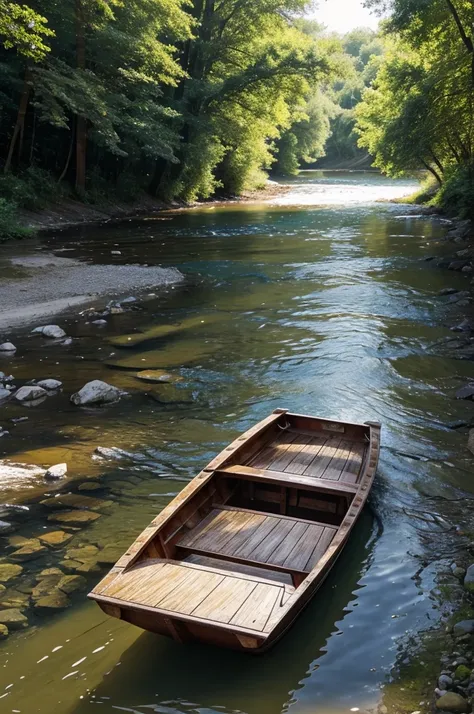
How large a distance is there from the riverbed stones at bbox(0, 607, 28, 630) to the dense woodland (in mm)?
12793

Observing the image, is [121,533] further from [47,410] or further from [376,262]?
[376,262]

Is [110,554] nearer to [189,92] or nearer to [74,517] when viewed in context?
[74,517]

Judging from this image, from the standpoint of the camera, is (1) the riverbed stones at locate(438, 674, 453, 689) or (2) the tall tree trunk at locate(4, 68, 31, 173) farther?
(2) the tall tree trunk at locate(4, 68, 31, 173)

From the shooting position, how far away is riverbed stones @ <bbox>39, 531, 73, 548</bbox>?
16.2ft

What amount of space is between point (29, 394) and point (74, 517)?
3.36m

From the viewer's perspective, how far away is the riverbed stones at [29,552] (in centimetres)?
476

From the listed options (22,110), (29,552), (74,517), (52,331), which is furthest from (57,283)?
(22,110)

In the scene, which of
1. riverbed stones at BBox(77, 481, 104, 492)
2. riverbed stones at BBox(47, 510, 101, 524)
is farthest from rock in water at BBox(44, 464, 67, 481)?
riverbed stones at BBox(47, 510, 101, 524)

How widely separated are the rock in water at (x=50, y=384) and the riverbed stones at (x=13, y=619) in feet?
15.6

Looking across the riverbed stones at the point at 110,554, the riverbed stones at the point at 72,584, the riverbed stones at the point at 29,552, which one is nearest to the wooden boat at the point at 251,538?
the riverbed stones at the point at 110,554

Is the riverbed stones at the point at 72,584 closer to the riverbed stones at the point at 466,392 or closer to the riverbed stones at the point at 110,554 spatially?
the riverbed stones at the point at 110,554

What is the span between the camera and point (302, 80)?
33.9 meters

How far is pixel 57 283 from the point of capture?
14.6 m

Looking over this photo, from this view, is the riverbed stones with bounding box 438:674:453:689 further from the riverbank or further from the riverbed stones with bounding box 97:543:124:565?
the riverbank
